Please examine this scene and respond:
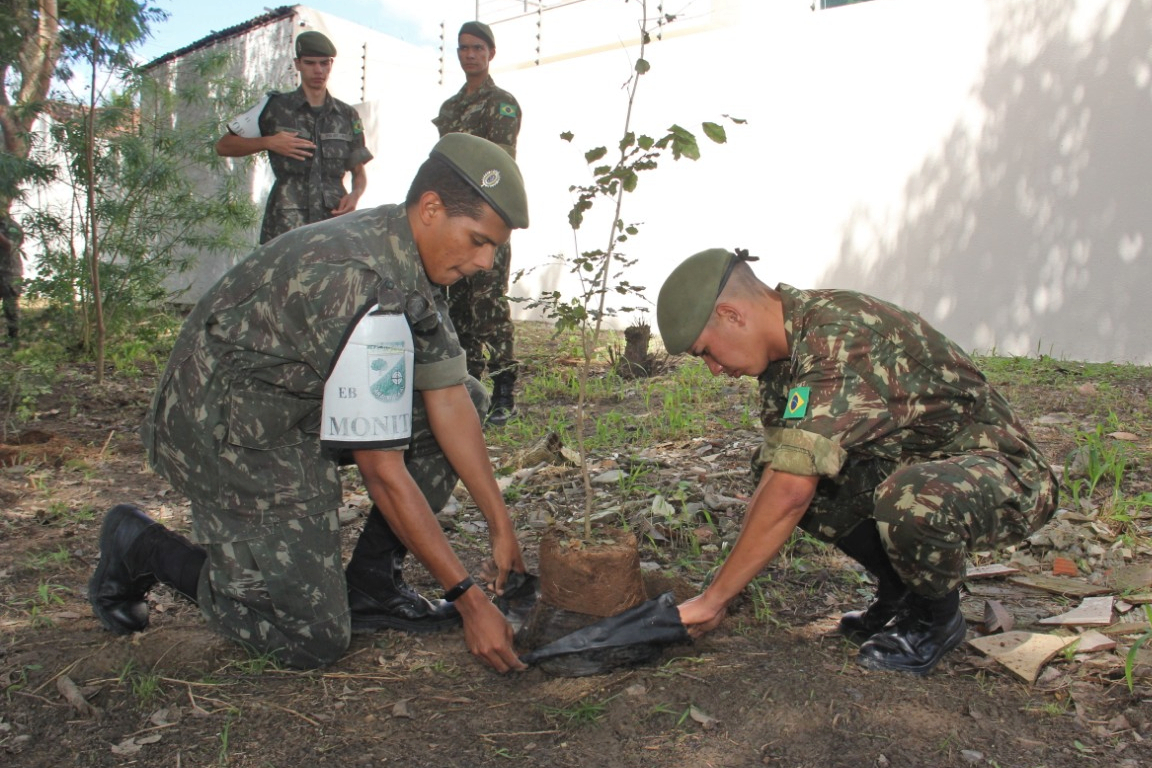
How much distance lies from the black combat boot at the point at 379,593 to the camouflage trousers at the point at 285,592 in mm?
199

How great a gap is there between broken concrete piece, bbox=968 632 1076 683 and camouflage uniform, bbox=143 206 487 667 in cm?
149

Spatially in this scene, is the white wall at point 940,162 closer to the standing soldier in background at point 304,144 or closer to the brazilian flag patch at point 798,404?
the standing soldier in background at point 304,144

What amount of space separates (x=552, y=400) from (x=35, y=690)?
3.64 metres

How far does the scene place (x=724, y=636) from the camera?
97.3 inches

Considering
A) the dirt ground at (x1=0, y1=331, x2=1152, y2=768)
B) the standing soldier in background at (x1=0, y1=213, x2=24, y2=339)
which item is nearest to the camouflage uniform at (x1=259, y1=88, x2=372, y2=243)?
the dirt ground at (x1=0, y1=331, x2=1152, y2=768)

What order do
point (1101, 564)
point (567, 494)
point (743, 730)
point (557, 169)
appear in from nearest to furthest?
point (743, 730) < point (1101, 564) < point (567, 494) < point (557, 169)

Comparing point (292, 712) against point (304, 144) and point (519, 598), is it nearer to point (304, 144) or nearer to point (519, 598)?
point (519, 598)

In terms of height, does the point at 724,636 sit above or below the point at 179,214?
below

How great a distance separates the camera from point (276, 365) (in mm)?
2189

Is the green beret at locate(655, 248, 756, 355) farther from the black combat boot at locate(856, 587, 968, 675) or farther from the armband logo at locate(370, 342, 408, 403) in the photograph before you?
the black combat boot at locate(856, 587, 968, 675)

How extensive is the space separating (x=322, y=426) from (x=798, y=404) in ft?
3.45

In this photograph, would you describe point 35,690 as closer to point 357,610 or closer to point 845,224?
point 357,610

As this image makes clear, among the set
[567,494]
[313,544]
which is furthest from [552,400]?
[313,544]

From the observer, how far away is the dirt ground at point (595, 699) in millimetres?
1949
